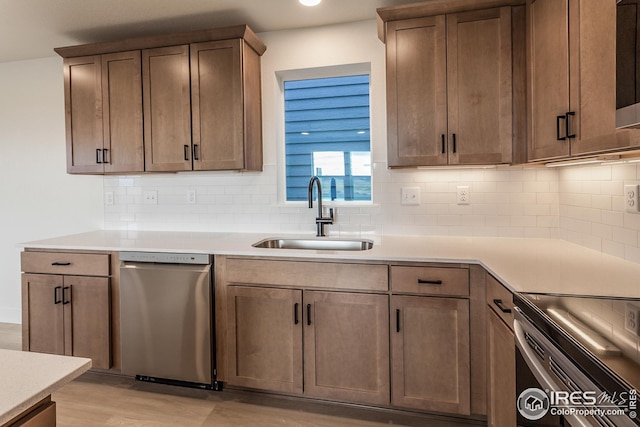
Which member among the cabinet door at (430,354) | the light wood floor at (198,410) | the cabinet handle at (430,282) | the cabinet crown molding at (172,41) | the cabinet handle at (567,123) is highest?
the cabinet crown molding at (172,41)

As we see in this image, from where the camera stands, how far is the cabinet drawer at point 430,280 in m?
1.92

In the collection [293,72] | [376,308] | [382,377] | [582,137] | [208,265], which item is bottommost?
[382,377]

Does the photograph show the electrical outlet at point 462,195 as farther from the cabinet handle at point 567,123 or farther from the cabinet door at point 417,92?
the cabinet handle at point 567,123

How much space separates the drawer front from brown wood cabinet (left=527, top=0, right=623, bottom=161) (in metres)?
1.02

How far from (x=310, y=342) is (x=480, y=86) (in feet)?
5.66

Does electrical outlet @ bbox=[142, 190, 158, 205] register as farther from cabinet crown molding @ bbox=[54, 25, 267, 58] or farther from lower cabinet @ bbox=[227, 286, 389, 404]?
lower cabinet @ bbox=[227, 286, 389, 404]

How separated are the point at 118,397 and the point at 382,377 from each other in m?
1.60

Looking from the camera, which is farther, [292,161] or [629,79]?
[292,161]

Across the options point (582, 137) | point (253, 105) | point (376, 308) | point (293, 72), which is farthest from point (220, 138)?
point (582, 137)

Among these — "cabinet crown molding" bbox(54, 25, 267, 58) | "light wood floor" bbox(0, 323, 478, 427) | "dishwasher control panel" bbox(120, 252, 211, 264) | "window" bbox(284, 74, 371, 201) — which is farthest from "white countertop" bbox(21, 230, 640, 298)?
"cabinet crown molding" bbox(54, 25, 267, 58)

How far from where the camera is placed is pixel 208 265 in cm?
223

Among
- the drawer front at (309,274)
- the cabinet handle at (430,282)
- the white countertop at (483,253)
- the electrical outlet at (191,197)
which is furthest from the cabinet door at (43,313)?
the cabinet handle at (430,282)

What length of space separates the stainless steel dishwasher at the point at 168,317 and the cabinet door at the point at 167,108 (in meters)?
0.73

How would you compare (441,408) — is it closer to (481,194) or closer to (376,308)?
(376,308)
